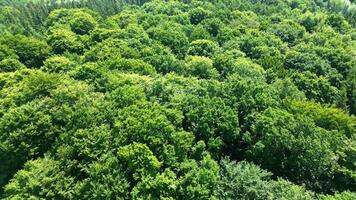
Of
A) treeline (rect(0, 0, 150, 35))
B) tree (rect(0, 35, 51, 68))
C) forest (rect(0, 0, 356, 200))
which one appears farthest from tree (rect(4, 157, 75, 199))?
treeline (rect(0, 0, 150, 35))

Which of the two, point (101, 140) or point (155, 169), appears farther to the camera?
point (101, 140)

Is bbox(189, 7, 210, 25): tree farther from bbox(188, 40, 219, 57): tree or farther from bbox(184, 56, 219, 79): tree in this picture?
bbox(184, 56, 219, 79): tree

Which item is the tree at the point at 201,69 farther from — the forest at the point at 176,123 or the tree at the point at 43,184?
the tree at the point at 43,184

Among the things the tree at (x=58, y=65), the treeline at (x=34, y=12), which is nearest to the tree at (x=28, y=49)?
the tree at (x=58, y=65)

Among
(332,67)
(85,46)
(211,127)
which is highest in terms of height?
(211,127)

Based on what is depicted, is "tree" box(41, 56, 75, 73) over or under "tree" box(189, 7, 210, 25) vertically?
over

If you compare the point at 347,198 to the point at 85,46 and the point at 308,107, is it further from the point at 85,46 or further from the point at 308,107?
the point at 85,46

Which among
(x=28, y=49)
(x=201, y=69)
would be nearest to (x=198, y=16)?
(x=201, y=69)

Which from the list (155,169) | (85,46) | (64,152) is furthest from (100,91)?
(85,46)
